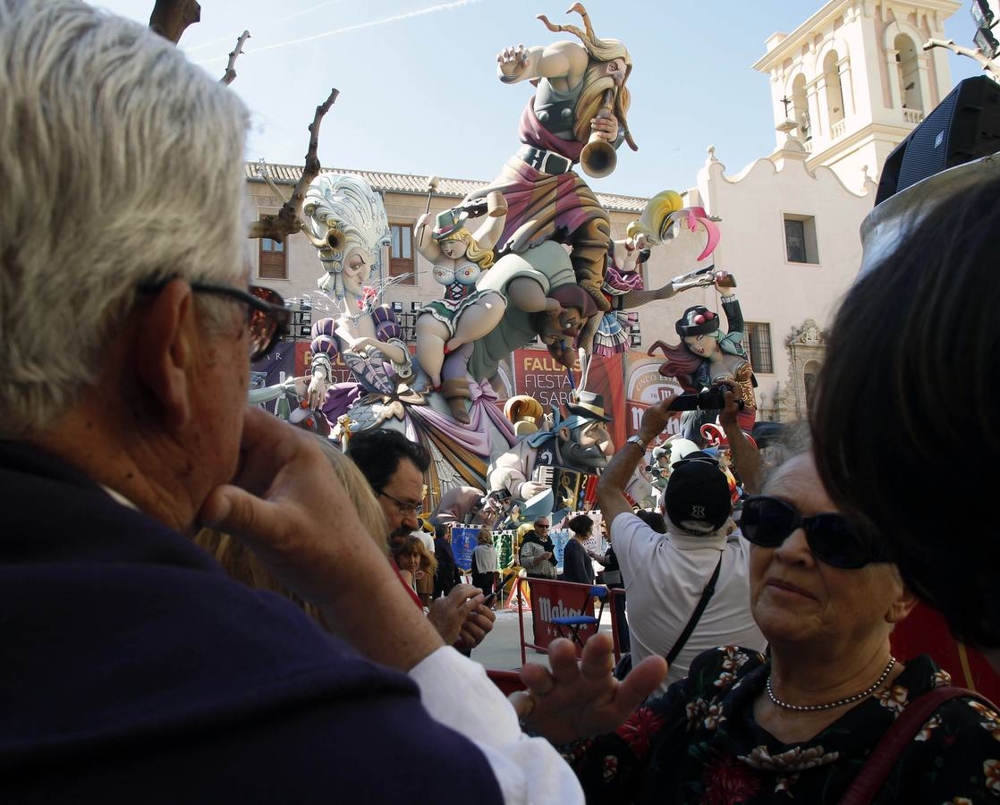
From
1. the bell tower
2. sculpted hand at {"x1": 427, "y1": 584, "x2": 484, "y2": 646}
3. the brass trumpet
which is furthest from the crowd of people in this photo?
the bell tower

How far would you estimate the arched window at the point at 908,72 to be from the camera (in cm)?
3297

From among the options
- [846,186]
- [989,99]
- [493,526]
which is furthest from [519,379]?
[989,99]

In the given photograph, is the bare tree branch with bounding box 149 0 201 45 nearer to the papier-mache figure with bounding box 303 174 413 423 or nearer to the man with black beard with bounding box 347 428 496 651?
the man with black beard with bounding box 347 428 496 651

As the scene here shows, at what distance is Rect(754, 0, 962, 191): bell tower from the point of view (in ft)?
104

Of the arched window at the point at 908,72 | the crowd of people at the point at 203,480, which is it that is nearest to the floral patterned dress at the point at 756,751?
the crowd of people at the point at 203,480

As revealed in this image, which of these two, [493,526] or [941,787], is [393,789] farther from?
[493,526]

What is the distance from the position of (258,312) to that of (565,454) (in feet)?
45.6

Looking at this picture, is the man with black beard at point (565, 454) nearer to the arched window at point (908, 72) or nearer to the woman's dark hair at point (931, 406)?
the woman's dark hair at point (931, 406)

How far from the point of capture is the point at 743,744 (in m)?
1.55

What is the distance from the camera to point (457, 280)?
13.6 m

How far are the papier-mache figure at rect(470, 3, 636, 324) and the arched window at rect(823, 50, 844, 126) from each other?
24.0 m

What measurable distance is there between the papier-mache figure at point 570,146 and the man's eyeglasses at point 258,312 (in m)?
12.9

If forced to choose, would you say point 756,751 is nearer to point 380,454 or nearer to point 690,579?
point 690,579

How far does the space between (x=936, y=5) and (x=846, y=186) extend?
365 inches
